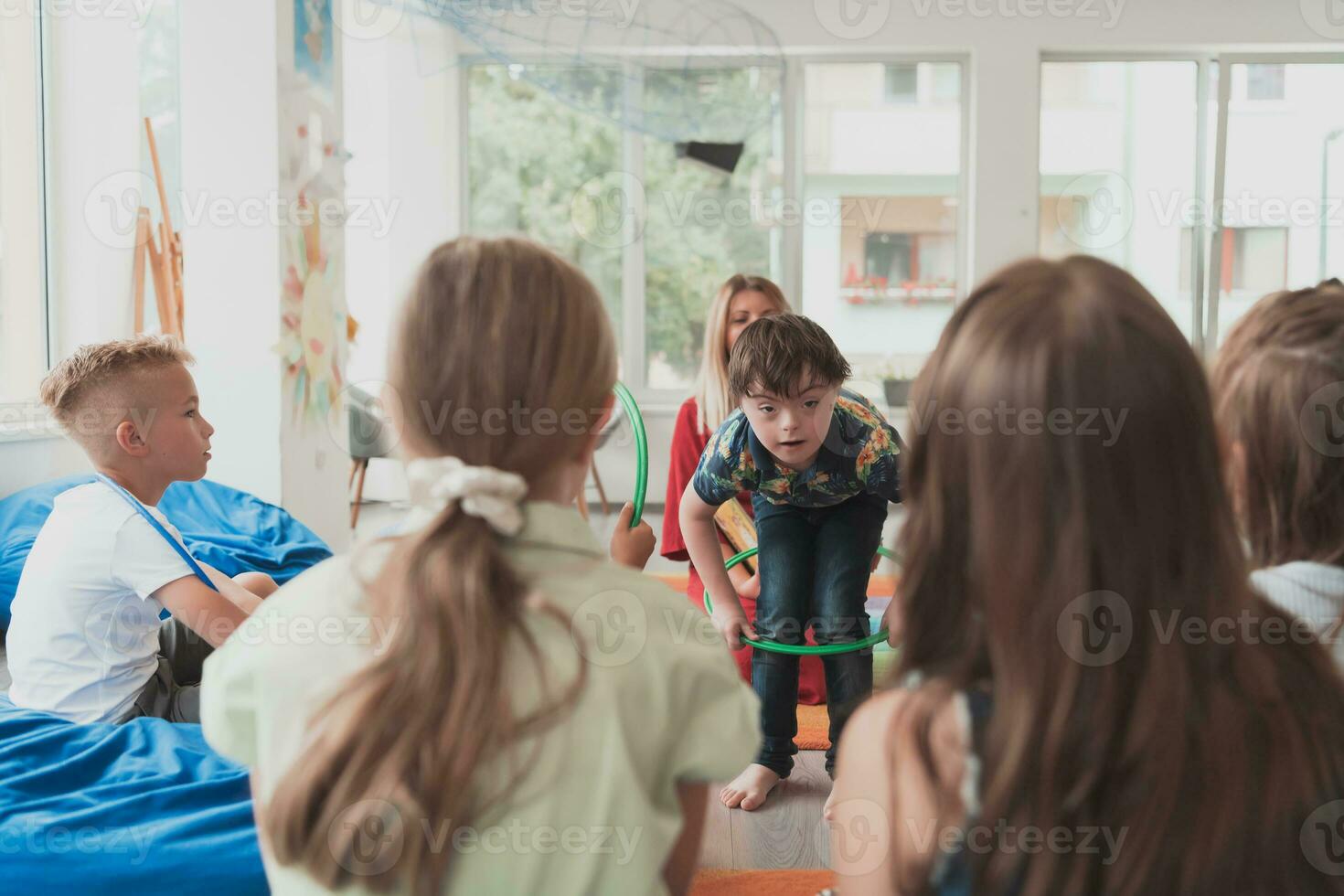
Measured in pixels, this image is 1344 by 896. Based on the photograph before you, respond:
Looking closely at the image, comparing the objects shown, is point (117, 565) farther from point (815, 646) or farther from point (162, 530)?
point (815, 646)

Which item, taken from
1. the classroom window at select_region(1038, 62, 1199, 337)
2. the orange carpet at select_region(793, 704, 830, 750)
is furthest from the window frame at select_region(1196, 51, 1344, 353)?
the orange carpet at select_region(793, 704, 830, 750)

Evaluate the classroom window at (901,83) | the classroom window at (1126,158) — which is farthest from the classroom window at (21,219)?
the classroom window at (1126,158)

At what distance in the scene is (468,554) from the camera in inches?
35.3

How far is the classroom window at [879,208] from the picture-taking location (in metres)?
6.47

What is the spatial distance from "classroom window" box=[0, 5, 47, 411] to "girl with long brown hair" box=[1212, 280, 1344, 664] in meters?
3.96

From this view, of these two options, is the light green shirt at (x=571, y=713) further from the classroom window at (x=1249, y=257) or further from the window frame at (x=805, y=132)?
the classroom window at (x=1249, y=257)

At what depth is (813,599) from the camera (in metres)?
2.25

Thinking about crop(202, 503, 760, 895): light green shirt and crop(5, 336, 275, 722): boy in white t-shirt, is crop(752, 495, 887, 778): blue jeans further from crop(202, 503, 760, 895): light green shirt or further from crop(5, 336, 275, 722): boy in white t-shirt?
crop(202, 503, 760, 895): light green shirt

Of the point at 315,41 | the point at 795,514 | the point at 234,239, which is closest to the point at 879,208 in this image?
the point at 315,41

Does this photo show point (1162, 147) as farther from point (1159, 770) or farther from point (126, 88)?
point (1159, 770)

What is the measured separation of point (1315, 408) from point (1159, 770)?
53cm

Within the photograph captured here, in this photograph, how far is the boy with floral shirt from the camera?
2076mm

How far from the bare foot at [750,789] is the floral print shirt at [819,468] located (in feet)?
1.74

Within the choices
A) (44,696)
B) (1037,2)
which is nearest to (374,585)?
(44,696)
